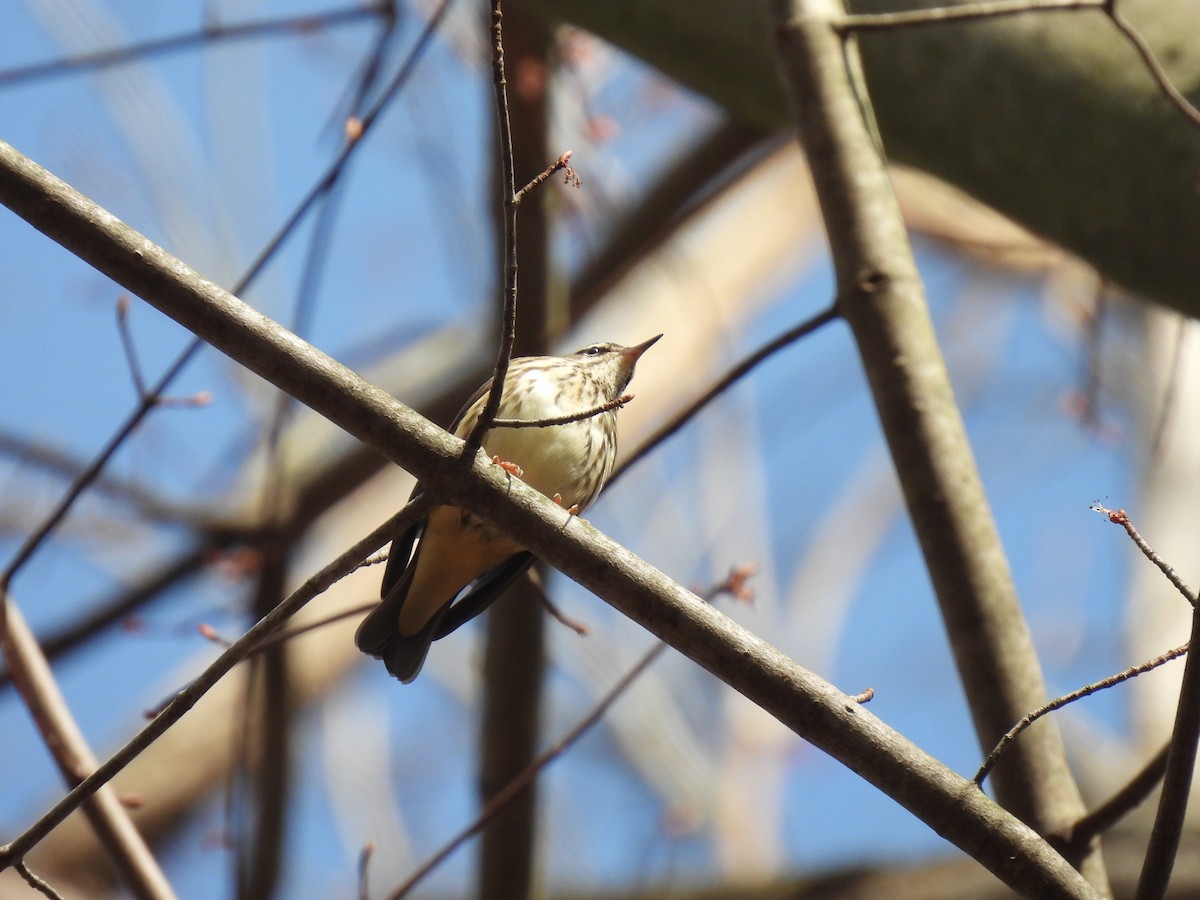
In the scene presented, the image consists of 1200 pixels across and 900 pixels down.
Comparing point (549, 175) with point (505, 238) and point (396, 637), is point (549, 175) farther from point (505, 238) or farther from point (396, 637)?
point (396, 637)

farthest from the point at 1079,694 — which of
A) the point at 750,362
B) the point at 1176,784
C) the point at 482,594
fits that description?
the point at 482,594

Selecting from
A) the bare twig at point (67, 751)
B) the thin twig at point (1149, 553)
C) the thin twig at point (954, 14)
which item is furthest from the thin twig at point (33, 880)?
the thin twig at point (954, 14)

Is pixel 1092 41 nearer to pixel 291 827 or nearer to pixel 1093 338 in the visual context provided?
pixel 1093 338

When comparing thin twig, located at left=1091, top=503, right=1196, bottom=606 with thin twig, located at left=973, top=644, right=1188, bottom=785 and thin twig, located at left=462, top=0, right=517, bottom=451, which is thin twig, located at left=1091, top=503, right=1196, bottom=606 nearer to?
thin twig, located at left=973, top=644, right=1188, bottom=785

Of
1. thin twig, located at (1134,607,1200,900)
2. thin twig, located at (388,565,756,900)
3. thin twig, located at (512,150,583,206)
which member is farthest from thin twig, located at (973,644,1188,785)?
thin twig, located at (512,150,583,206)

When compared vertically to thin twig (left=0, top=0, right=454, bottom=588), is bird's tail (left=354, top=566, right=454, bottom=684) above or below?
below

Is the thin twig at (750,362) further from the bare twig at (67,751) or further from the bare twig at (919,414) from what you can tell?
the bare twig at (67,751)
